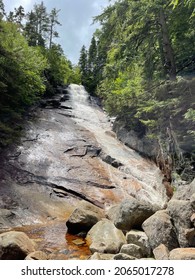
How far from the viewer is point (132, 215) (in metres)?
9.11

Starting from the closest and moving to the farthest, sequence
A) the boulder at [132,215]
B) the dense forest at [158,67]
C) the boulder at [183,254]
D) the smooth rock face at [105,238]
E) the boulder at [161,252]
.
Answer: the boulder at [183,254] → the boulder at [161,252] → the smooth rock face at [105,238] → the boulder at [132,215] → the dense forest at [158,67]

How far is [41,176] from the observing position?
1387 centimetres

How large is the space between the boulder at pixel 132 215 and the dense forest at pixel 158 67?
5.21m

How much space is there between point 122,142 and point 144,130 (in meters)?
1.89

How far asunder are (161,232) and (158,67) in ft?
44.3

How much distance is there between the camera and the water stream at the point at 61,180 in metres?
9.83

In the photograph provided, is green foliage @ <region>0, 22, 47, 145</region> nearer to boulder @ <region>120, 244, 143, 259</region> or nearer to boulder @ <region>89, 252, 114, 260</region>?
boulder @ <region>89, 252, 114, 260</region>

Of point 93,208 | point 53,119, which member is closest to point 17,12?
point 53,119

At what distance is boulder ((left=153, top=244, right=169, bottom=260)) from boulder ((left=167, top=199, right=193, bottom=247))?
54 centimetres

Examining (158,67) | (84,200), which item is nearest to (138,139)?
(158,67)

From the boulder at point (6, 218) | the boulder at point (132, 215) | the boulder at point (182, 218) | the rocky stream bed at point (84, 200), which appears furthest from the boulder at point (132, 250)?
the boulder at point (6, 218)

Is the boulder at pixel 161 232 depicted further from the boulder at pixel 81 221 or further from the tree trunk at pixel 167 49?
the tree trunk at pixel 167 49
